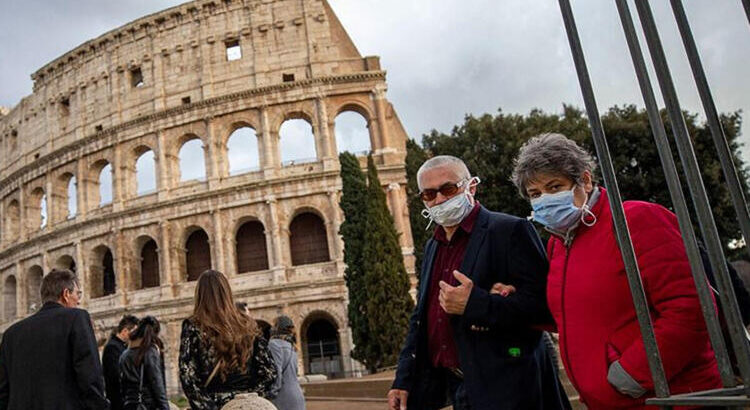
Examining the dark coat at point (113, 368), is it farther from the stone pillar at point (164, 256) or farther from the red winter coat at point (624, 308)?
the stone pillar at point (164, 256)

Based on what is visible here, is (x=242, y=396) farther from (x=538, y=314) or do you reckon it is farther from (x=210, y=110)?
(x=210, y=110)

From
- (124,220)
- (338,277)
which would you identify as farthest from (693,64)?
(124,220)

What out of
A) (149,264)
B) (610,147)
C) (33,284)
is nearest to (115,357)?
(610,147)

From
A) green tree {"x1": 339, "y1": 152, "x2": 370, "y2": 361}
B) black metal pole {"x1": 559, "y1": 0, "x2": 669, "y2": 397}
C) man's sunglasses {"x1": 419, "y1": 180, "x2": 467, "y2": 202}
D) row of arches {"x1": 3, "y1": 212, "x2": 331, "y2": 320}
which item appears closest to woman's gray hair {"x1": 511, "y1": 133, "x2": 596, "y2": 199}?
man's sunglasses {"x1": 419, "y1": 180, "x2": 467, "y2": 202}

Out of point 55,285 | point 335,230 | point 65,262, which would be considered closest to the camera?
point 55,285

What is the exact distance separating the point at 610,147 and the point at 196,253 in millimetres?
18161

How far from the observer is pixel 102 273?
26.8 metres

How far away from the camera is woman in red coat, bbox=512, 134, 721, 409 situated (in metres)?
1.96

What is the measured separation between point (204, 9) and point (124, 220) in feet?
35.1

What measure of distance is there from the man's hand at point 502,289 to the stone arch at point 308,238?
2158 cm

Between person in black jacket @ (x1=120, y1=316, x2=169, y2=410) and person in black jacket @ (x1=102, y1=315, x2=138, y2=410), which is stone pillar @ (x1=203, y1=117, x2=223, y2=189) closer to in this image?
person in black jacket @ (x1=102, y1=315, x2=138, y2=410)

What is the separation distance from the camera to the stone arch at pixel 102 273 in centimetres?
2619

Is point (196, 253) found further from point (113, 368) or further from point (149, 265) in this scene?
point (113, 368)

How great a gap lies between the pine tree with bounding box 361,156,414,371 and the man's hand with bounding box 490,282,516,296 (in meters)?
15.0
